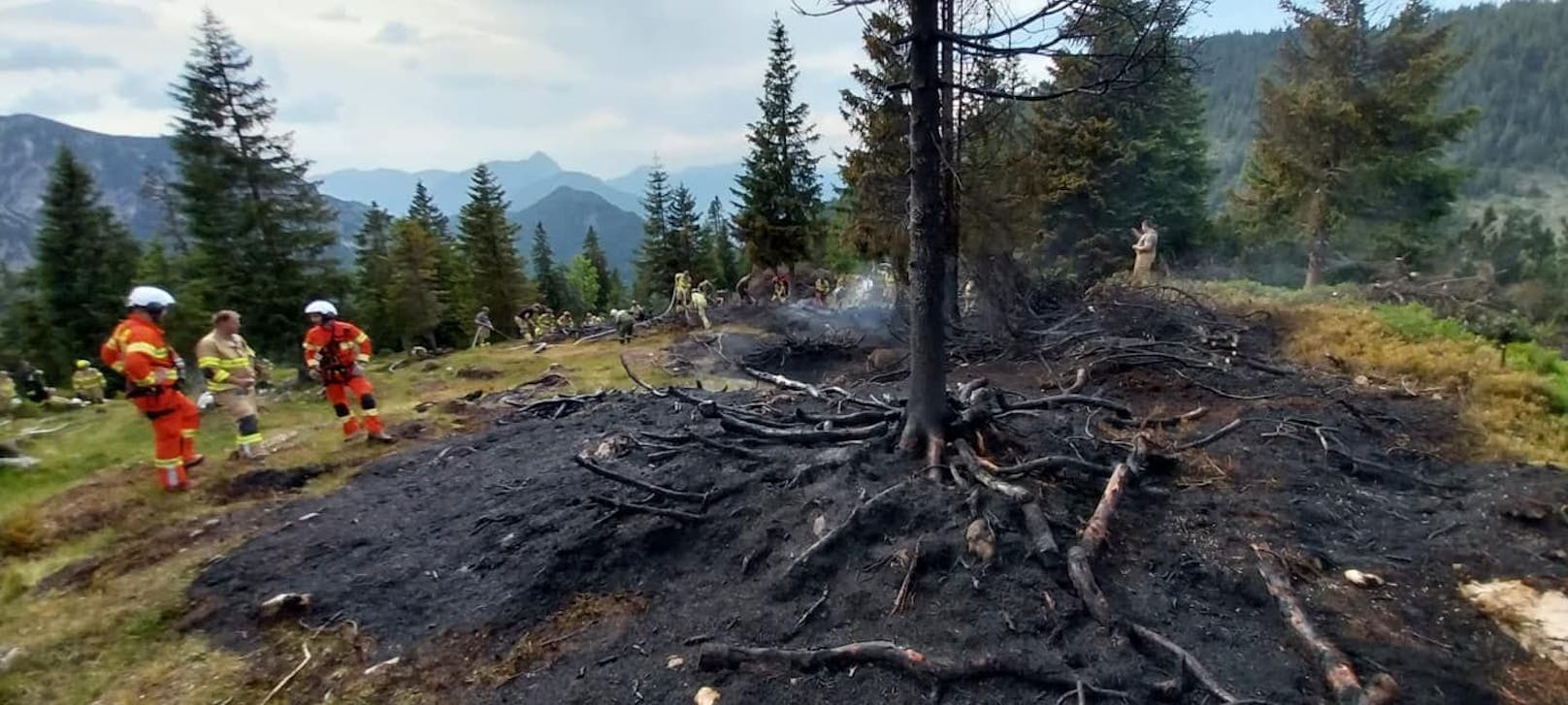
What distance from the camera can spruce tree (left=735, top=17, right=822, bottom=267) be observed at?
27.1m

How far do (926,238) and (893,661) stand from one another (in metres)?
2.75

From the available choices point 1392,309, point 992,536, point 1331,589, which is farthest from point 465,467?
point 1392,309

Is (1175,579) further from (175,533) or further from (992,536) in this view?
(175,533)

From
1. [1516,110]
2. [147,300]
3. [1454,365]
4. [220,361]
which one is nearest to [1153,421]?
[1454,365]

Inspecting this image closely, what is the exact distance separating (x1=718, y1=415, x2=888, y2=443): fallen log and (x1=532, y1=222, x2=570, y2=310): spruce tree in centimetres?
4193

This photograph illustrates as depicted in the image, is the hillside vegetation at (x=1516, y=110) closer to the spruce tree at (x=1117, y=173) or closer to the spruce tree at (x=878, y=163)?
the spruce tree at (x=1117, y=173)

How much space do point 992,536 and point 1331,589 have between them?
79.2 inches

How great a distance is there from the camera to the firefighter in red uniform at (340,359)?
354 inches

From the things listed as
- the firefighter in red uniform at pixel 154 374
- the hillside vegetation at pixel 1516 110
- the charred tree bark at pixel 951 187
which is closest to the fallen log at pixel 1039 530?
the charred tree bark at pixel 951 187

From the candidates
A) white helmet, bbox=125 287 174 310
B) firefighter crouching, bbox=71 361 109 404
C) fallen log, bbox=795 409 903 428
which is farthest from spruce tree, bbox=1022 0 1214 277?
firefighter crouching, bbox=71 361 109 404

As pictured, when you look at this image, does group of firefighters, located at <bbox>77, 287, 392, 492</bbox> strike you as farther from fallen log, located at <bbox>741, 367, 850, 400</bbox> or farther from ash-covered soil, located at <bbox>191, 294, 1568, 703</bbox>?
fallen log, located at <bbox>741, 367, 850, 400</bbox>

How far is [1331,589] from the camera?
4117 mm

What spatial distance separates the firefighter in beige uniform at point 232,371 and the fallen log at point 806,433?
256 inches

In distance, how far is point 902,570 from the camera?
412cm
